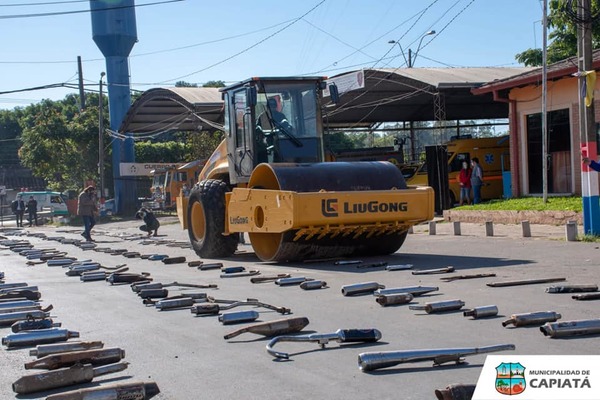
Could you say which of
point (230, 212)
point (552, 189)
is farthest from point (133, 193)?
point (230, 212)

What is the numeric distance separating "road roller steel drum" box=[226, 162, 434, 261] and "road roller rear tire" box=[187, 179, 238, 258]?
69 centimetres

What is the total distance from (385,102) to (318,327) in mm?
28343

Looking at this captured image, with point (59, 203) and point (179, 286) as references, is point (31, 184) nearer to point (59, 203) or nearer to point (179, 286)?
point (59, 203)

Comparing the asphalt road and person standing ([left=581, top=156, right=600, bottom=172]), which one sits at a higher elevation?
person standing ([left=581, top=156, right=600, bottom=172])

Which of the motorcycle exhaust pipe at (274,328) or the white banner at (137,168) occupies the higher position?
the white banner at (137,168)

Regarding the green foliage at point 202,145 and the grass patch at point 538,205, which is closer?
the grass patch at point 538,205

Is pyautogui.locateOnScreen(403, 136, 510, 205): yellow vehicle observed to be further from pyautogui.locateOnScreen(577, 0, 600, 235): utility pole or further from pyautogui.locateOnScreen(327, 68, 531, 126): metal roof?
pyautogui.locateOnScreen(577, 0, 600, 235): utility pole

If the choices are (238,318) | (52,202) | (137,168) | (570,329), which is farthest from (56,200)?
(570,329)

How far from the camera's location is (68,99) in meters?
98.8

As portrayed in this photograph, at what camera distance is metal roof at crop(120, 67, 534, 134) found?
31.5 meters

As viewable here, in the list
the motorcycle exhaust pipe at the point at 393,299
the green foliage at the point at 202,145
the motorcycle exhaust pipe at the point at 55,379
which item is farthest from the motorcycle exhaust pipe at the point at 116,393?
the green foliage at the point at 202,145

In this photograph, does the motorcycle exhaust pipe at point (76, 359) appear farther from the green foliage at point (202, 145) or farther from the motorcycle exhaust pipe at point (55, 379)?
the green foliage at point (202, 145)

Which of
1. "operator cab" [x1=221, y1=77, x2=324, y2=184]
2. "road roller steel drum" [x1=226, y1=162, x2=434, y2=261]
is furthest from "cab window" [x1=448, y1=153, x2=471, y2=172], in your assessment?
"road roller steel drum" [x1=226, y1=162, x2=434, y2=261]

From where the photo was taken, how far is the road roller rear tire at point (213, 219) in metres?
15.7
